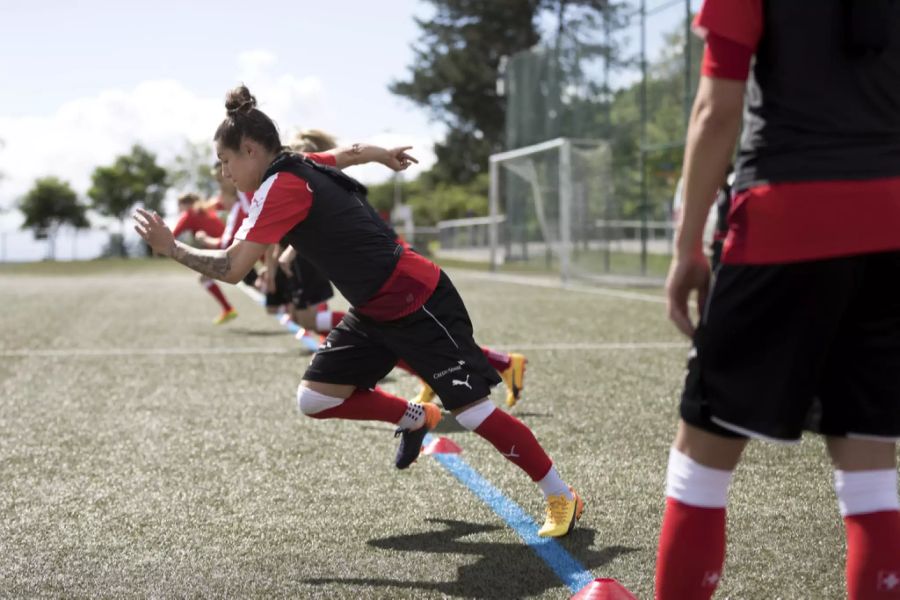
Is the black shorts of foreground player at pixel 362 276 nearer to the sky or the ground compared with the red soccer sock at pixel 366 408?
nearer to the sky

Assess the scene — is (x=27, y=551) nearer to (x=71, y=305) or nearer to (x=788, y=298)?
(x=788, y=298)

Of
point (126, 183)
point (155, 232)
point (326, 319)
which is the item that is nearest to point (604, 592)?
point (155, 232)

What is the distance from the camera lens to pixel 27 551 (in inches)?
150

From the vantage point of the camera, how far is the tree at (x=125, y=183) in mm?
91812

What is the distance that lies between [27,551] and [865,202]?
2980mm

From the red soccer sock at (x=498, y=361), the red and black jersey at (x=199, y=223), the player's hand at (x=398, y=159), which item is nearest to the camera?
the player's hand at (x=398, y=159)

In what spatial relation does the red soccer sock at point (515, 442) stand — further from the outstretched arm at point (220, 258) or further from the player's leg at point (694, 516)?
the player's leg at point (694, 516)

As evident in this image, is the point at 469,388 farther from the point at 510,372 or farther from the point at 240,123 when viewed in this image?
the point at 510,372

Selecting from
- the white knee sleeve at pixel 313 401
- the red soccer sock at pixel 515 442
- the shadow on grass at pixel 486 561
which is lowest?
the shadow on grass at pixel 486 561

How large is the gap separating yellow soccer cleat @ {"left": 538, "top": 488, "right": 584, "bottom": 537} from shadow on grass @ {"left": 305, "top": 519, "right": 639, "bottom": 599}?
0.12 ft

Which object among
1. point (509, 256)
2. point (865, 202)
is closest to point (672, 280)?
point (865, 202)

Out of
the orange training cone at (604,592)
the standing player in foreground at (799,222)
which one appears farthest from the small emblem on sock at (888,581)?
the orange training cone at (604,592)

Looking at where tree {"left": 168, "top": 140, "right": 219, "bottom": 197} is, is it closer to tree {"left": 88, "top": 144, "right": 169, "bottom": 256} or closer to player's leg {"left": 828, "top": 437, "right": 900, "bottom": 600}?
tree {"left": 88, "top": 144, "right": 169, "bottom": 256}

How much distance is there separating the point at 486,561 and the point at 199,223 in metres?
9.54
